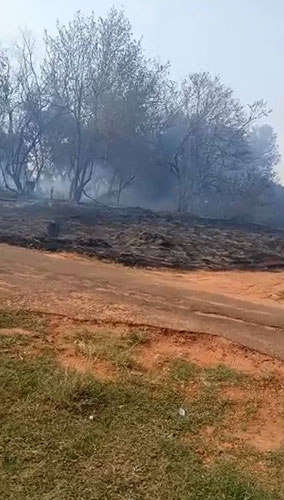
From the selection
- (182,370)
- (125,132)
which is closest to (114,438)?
(182,370)

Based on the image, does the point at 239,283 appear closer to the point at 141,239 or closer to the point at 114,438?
the point at 141,239

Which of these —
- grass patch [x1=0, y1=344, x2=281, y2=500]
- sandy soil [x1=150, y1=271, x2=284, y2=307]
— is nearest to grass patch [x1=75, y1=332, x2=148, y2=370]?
A: grass patch [x1=0, y1=344, x2=281, y2=500]

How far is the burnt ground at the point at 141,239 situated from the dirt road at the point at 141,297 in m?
1.74

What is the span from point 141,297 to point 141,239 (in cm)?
818

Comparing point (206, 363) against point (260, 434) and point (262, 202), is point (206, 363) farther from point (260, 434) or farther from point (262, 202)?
point (262, 202)

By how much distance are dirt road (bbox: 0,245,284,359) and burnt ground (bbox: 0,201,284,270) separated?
1.74m

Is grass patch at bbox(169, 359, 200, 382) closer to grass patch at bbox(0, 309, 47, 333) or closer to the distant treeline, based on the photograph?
grass patch at bbox(0, 309, 47, 333)

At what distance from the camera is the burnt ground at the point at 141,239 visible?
12.6 meters

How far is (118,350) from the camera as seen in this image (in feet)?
16.3

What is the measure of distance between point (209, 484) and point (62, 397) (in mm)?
1350

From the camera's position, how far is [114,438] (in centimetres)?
364

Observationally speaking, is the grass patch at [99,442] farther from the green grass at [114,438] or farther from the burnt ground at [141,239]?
the burnt ground at [141,239]

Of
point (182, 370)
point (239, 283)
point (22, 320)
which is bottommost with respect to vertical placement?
point (239, 283)

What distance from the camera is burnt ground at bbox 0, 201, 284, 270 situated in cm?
→ 1262
